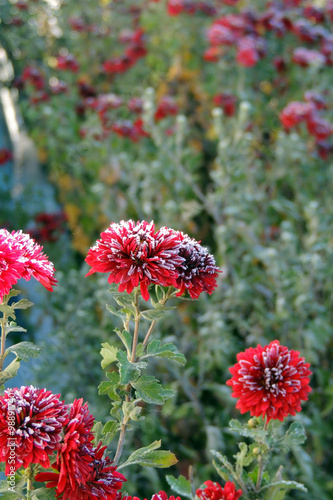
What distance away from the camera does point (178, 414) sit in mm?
1505

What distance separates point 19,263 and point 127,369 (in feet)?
0.57

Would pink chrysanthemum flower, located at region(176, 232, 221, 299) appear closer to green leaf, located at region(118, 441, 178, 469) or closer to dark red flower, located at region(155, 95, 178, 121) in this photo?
green leaf, located at region(118, 441, 178, 469)

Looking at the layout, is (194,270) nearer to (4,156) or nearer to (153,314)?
(153,314)

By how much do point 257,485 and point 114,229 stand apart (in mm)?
392

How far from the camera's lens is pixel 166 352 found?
662 mm

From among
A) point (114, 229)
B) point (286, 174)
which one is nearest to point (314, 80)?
point (286, 174)

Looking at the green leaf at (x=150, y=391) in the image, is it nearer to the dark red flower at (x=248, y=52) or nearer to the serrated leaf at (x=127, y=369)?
the serrated leaf at (x=127, y=369)

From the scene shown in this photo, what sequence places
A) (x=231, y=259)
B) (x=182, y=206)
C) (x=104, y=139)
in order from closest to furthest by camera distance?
(x=231, y=259) → (x=182, y=206) → (x=104, y=139)

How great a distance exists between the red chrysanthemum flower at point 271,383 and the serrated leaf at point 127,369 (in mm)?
140

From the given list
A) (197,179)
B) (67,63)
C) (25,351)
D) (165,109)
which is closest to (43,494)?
(25,351)

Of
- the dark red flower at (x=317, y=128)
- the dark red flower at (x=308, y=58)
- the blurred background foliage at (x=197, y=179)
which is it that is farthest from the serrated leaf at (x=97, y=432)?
the dark red flower at (x=308, y=58)

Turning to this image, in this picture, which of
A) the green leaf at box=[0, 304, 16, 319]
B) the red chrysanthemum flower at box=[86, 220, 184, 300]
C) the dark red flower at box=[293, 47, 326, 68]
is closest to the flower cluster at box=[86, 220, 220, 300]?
the red chrysanthemum flower at box=[86, 220, 184, 300]

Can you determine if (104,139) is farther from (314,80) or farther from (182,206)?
(314,80)

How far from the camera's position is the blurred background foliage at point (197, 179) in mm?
1577
